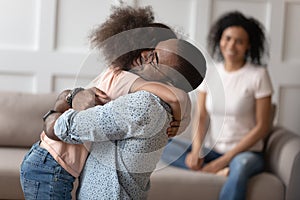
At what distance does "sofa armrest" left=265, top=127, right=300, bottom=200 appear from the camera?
2.35 m

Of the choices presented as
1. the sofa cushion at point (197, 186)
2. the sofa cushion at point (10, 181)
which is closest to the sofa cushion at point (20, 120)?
the sofa cushion at point (10, 181)

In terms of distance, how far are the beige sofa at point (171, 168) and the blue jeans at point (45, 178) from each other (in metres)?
1.23

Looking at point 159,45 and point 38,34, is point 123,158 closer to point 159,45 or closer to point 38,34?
point 159,45

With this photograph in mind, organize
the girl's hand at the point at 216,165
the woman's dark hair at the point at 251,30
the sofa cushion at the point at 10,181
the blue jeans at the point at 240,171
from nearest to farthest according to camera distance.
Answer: the sofa cushion at the point at 10,181 < the blue jeans at the point at 240,171 < the girl's hand at the point at 216,165 < the woman's dark hair at the point at 251,30

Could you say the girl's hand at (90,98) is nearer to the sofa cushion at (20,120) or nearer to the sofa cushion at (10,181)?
the sofa cushion at (10,181)

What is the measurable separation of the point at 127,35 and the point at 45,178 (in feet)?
0.95

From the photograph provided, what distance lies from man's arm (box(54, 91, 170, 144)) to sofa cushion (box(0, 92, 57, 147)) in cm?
166

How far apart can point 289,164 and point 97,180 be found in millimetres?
1520

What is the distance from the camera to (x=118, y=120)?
92cm

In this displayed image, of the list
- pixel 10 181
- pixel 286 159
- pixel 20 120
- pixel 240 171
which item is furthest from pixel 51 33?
pixel 286 159

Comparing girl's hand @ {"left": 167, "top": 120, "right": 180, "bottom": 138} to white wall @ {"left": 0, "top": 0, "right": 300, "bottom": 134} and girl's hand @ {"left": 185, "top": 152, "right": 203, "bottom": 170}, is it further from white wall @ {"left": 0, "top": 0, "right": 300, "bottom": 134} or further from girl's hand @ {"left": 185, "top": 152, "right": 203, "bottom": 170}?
white wall @ {"left": 0, "top": 0, "right": 300, "bottom": 134}

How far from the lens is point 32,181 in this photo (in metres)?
1.01

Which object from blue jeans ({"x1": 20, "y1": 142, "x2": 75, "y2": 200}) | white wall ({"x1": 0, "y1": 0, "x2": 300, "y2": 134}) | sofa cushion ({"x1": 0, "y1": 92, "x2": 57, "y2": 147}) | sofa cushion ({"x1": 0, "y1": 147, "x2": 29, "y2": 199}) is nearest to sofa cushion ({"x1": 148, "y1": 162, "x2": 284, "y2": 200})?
sofa cushion ({"x1": 0, "y1": 147, "x2": 29, "y2": 199})

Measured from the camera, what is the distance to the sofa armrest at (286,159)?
2348mm
